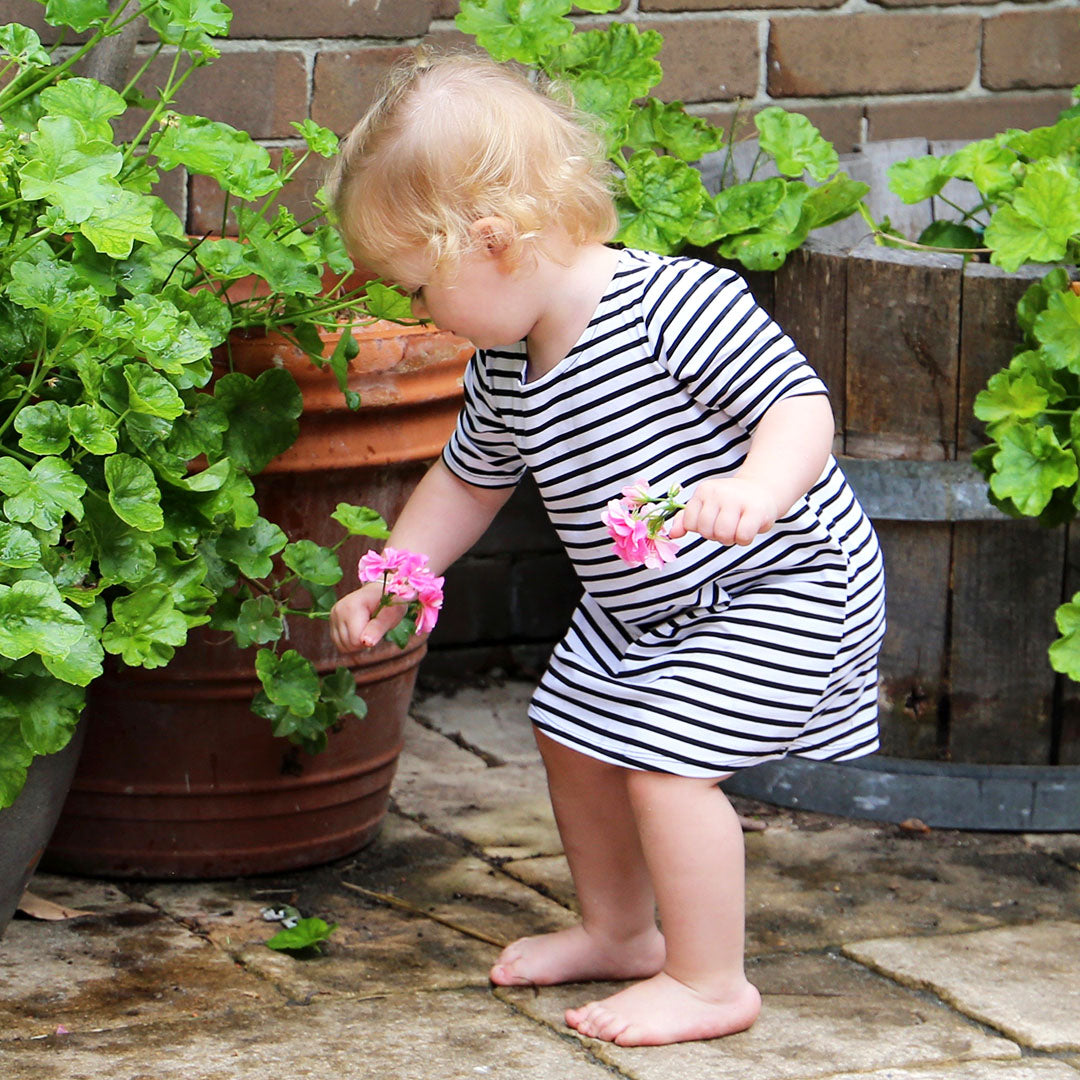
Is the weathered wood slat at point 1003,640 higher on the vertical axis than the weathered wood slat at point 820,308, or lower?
lower

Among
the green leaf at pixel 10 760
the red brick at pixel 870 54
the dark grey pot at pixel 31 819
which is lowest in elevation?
the dark grey pot at pixel 31 819

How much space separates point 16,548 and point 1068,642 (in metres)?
1.19

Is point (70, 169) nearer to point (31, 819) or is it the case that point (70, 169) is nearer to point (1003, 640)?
point (31, 819)

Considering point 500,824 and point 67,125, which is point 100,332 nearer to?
point 67,125

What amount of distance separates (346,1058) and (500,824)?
69 centimetres

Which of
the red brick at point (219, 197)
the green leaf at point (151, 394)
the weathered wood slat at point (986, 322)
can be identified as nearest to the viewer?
the green leaf at point (151, 394)

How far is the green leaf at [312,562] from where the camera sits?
67.6 inches

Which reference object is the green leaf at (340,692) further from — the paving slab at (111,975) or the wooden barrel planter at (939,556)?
the wooden barrel planter at (939,556)

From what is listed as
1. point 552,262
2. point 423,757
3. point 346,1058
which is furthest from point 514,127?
point 423,757

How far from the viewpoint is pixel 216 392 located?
5.48 feet

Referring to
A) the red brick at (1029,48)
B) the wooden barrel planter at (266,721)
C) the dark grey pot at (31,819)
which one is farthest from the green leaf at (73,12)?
the red brick at (1029,48)

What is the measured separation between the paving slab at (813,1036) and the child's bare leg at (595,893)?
2 cm

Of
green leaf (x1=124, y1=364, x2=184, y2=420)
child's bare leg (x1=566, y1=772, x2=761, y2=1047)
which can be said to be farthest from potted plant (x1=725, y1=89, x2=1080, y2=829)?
green leaf (x1=124, y1=364, x2=184, y2=420)

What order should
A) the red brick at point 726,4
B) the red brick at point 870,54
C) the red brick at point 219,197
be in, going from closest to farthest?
the red brick at point 219,197, the red brick at point 726,4, the red brick at point 870,54
